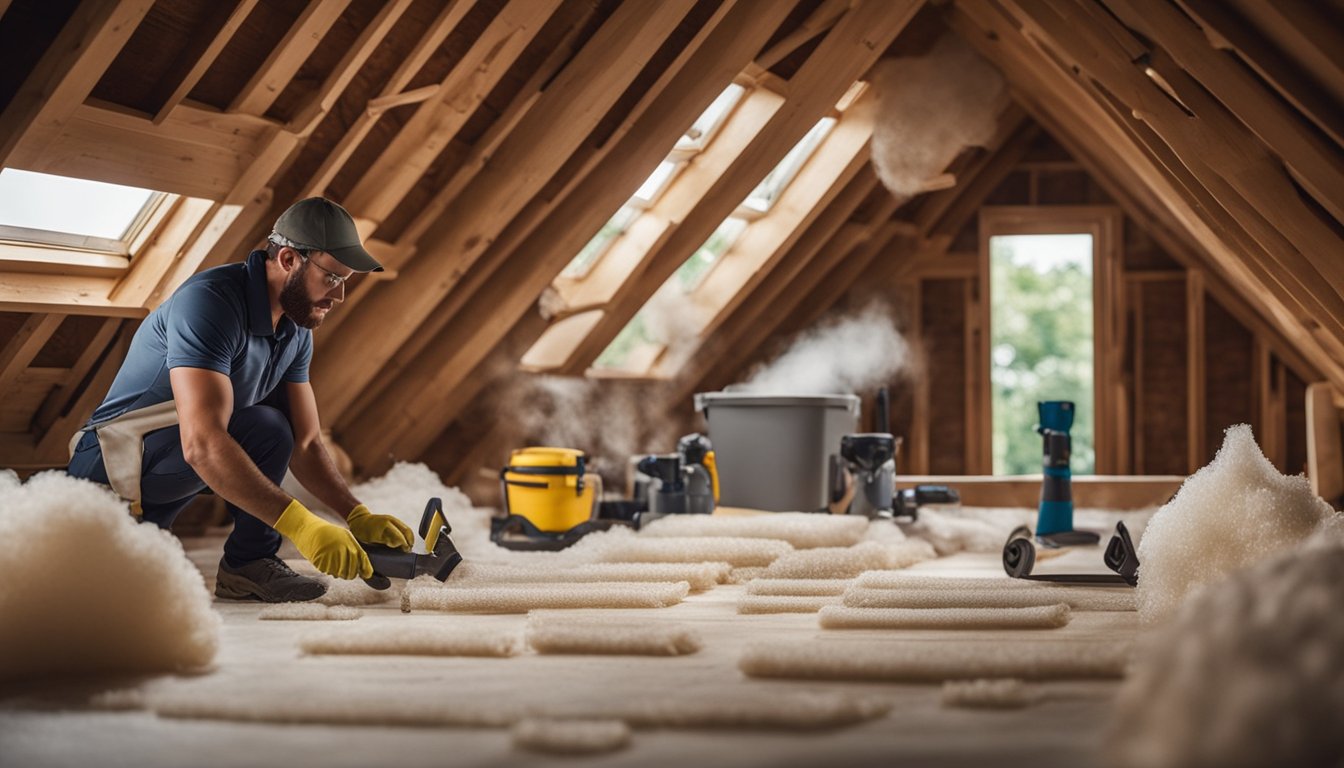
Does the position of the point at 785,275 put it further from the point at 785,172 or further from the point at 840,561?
the point at 840,561

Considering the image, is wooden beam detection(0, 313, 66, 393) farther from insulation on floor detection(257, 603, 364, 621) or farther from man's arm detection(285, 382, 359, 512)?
insulation on floor detection(257, 603, 364, 621)

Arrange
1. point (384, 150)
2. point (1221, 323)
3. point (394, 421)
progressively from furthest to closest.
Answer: point (1221, 323) < point (394, 421) < point (384, 150)

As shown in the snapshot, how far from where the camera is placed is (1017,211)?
6.91 m

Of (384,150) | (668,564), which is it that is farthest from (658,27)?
(668,564)

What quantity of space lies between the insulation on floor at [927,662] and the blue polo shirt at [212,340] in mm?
1293

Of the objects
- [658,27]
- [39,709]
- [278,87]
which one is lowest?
[39,709]

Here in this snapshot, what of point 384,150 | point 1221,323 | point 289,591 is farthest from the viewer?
point 1221,323

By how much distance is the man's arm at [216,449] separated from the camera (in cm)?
223

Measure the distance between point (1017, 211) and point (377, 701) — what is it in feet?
20.1

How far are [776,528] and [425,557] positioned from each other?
1242mm

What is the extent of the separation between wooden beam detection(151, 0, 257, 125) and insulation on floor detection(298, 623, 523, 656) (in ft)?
4.18

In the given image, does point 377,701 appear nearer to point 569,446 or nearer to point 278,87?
point 278,87

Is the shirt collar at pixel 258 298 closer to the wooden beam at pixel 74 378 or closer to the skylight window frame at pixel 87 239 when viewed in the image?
the skylight window frame at pixel 87 239

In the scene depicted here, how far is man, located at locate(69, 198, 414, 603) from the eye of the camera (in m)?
2.25
